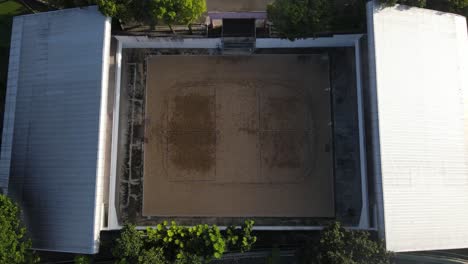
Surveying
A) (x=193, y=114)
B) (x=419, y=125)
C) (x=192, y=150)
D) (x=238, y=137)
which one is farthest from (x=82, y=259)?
(x=419, y=125)

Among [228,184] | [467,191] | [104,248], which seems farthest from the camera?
[228,184]

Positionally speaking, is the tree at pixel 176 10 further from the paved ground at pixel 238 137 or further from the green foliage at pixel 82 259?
the green foliage at pixel 82 259

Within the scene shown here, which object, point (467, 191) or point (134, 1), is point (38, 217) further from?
point (467, 191)

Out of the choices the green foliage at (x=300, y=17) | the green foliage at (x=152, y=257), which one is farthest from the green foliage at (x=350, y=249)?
the green foliage at (x=300, y=17)

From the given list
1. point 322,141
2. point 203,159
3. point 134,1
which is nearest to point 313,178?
point 322,141

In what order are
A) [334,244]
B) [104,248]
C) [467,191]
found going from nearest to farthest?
[334,244] → [467,191] → [104,248]
